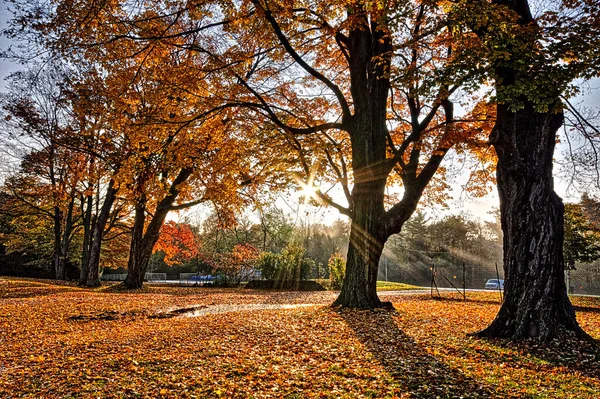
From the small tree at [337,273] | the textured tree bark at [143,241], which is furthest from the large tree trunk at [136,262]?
the small tree at [337,273]

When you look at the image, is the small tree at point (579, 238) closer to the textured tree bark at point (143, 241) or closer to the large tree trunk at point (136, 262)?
the textured tree bark at point (143, 241)

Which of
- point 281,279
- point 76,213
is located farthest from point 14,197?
point 281,279

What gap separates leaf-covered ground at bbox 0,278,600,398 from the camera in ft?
12.2

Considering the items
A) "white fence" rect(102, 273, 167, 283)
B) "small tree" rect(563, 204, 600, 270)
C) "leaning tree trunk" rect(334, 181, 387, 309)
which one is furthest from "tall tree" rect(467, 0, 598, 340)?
"white fence" rect(102, 273, 167, 283)

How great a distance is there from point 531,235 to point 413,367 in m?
3.31

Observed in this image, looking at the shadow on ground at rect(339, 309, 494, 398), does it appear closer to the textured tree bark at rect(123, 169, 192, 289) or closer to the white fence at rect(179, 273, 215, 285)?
the textured tree bark at rect(123, 169, 192, 289)

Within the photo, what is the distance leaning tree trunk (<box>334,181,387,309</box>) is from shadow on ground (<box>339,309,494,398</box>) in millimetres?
2019

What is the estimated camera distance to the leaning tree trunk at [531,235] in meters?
5.95

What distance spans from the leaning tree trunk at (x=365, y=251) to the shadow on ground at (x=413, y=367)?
2019 mm

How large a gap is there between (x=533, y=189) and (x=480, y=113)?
541 cm

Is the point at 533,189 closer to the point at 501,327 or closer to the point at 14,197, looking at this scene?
the point at 501,327

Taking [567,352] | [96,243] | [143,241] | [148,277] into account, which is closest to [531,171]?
[567,352]

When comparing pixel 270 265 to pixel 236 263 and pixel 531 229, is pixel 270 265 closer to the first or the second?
pixel 236 263

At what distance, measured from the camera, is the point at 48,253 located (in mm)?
26922
